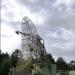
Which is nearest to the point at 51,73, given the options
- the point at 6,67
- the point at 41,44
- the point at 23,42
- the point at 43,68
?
the point at 43,68

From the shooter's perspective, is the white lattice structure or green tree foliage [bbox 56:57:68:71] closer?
the white lattice structure

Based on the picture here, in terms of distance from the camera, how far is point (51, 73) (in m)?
82.8

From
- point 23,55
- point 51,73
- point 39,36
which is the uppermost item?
point 39,36

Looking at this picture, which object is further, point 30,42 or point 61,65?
point 61,65

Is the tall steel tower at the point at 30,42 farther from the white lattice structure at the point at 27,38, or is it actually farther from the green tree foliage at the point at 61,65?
the green tree foliage at the point at 61,65

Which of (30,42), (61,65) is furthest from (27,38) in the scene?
(61,65)

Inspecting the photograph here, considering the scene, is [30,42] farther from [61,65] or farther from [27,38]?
[61,65]

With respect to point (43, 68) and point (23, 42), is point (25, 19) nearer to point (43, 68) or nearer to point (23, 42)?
point (23, 42)

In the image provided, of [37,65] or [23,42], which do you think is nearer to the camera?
[23,42]

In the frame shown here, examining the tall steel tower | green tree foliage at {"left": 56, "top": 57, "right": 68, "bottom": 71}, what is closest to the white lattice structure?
the tall steel tower

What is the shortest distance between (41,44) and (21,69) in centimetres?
1215

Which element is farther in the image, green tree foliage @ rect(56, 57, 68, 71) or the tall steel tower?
green tree foliage @ rect(56, 57, 68, 71)

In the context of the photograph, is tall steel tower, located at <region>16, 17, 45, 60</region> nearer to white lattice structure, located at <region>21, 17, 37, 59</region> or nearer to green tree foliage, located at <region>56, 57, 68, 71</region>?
white lattice structure, located at <region>21, 17, 37, 59</region>

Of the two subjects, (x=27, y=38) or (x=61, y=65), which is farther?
(x=61, y=65)
